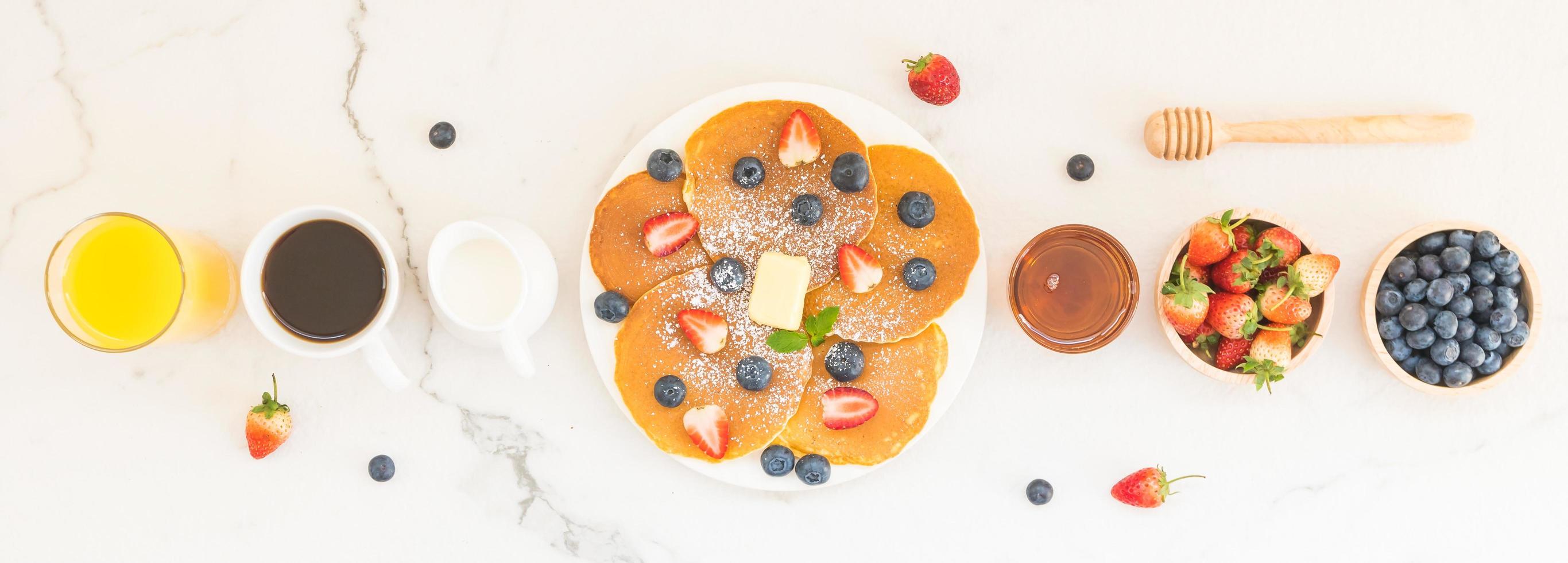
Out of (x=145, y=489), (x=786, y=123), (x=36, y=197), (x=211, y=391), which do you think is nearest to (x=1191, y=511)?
(x=786, y=123)

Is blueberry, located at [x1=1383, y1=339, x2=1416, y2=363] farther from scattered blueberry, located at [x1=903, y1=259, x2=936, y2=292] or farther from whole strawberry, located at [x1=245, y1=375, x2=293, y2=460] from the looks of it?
whole strawberry, located at [x1=245, y1=375, x2=293, y2=460]

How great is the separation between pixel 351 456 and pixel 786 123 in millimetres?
1140

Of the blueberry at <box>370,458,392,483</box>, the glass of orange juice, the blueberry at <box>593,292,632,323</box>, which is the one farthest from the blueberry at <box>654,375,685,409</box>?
the glass of orange juice

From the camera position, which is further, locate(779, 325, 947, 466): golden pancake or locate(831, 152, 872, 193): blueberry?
locate(779, 325, 947, 466): golden pancake

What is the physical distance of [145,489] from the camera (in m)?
1.80

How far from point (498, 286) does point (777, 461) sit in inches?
24.6

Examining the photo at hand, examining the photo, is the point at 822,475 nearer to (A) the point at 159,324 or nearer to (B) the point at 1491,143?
(A) the point at 159,324

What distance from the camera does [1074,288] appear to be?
166cm

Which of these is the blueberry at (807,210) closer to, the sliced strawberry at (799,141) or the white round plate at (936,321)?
the sliced strawberry at (799,141)

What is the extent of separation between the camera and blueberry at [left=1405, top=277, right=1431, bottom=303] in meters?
1.68

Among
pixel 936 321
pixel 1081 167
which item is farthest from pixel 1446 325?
pixel 936 321

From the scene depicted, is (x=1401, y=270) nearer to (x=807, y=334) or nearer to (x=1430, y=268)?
(x=1430, y=268)

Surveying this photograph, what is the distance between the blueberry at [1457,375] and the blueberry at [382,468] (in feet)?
6.68

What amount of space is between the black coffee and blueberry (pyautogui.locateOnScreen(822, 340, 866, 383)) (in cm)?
84
